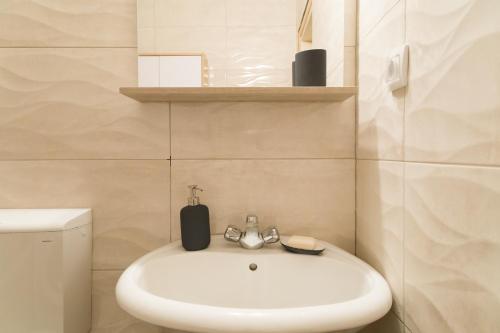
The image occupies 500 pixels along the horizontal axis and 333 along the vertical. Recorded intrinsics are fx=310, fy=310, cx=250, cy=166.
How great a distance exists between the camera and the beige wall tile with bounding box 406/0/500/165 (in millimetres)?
422

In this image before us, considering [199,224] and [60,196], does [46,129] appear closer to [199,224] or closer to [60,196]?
[60,196]

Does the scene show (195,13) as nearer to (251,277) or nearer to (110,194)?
(110,194)

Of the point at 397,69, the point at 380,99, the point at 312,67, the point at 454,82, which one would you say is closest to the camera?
the point at 454,82

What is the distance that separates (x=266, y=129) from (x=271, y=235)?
0.33 m

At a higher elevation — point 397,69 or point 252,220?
point 397,69

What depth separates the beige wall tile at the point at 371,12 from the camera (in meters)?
0.74

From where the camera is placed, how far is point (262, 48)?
0.94 m

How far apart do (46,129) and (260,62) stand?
0.71m

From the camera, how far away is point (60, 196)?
99 centimetres

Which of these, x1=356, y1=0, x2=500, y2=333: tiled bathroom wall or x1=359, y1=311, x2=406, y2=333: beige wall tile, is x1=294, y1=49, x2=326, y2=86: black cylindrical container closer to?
x1=356, y1=0, x2=500, y2=333: tiled bathroom wall

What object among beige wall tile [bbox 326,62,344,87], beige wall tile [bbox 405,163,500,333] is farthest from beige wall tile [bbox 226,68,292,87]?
beige wall tile [bbox 405,163,500,333]

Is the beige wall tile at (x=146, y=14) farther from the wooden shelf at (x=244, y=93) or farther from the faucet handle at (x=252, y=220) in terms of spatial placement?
the faucet handle at (x=252, y=220)

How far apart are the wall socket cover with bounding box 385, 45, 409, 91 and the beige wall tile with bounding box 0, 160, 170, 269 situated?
674 mm

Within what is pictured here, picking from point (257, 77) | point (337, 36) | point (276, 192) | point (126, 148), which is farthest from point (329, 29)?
point (126, 148)
